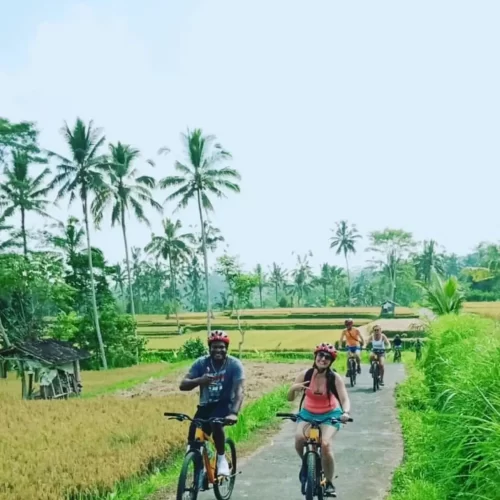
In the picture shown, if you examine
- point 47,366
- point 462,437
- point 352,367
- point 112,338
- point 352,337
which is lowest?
point 352,367

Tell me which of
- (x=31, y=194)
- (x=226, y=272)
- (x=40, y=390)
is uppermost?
(x=31, y=194)

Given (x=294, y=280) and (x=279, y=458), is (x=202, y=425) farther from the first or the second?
(x=294, y=280)

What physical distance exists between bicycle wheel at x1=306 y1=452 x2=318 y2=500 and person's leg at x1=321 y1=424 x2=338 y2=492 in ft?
0.54

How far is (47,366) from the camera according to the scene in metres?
24.3

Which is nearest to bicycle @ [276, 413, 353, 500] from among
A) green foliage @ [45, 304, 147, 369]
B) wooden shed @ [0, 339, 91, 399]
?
wooden shed @ [0, 339, 91, 399]

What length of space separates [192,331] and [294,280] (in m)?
47.0

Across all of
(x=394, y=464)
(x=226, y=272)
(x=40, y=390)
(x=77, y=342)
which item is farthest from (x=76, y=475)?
(x=226, y=272)

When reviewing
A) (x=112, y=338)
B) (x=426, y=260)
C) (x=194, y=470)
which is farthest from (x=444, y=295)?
(x=426, y=260)

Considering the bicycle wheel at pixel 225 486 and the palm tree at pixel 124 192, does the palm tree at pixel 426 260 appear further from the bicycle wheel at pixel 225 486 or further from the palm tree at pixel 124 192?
the bicycle wheel at pixel 225 486

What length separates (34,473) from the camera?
9375 mm

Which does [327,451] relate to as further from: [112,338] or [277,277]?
[277,277]

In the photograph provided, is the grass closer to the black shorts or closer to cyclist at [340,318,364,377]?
the black shorts

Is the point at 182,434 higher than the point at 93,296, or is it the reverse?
the point at 93,296

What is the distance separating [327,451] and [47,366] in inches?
789
